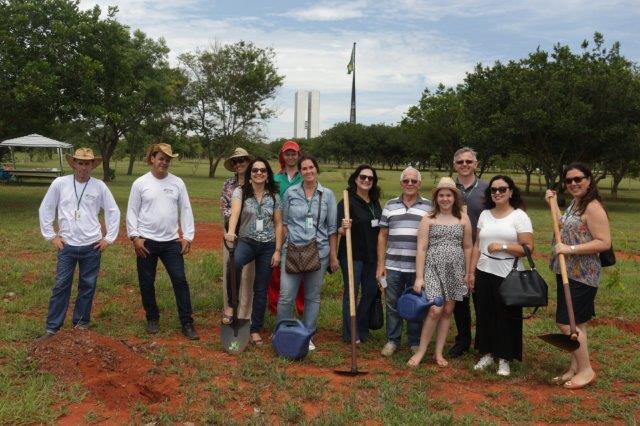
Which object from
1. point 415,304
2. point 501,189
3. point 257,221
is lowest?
point 415,304

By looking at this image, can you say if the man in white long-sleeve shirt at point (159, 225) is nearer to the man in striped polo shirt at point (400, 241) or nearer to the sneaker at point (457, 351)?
the man in striped polo shirt at point (400, 241)

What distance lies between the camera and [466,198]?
17.4 ft

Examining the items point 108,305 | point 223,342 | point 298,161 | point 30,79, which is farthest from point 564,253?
point 30,79

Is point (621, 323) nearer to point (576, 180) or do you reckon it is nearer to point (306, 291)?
point (576, 180)

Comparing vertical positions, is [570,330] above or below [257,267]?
below

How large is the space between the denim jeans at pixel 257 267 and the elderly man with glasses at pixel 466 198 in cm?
189

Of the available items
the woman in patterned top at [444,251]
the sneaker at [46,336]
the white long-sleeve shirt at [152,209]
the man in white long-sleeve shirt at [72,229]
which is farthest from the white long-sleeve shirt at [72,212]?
the woman in patterned top at [444,251]

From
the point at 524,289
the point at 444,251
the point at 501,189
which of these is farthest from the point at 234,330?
the point at 501,189

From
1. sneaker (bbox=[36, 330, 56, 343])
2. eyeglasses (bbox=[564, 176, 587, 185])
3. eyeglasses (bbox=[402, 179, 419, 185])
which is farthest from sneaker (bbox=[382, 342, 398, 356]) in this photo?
sneaker (bbox=[36, 330, 56, 343])

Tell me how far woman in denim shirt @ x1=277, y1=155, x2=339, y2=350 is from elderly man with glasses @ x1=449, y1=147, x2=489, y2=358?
123 cm

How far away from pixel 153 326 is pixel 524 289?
3.71 meters

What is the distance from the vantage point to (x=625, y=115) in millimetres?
24094

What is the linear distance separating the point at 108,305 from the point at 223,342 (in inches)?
84.0

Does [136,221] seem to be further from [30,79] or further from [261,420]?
[30,79]
